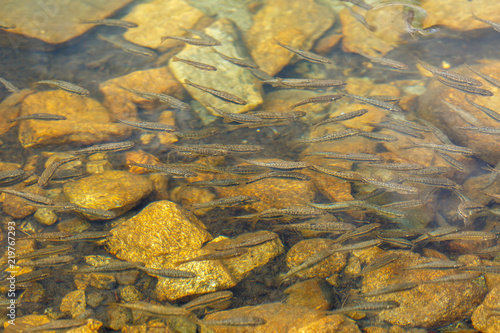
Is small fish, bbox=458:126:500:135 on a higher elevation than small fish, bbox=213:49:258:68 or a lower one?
lower

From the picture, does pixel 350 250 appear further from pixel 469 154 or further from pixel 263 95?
pixel 263 95

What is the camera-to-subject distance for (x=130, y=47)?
28.1 feet

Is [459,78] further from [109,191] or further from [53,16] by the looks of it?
[53,16]

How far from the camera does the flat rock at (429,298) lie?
4176 mm

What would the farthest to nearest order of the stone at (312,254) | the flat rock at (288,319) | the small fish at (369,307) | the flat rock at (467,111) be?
the flat rock at (467,111)
the stone at (312,254)
the small fish at (369,307)
the flat rock at (288,319)

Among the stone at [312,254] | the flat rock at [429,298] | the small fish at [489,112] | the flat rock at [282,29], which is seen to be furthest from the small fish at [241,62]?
the flat rock at [429,298]

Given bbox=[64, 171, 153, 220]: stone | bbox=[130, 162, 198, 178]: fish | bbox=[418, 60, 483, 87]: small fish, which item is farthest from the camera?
bbox=[418, 60, 483, 87]: small fish

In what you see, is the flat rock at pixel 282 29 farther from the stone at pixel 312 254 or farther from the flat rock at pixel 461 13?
the stone at pixel 312 254

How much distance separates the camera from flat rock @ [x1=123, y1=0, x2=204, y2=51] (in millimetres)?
9412

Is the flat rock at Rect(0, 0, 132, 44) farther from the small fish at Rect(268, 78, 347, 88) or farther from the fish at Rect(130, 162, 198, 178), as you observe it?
the small fish at Rect(268, 78, 347, 88)

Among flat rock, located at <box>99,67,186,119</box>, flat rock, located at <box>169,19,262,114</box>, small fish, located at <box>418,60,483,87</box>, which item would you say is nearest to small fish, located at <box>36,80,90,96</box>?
flat rock, located at <box>99,67,186,119</box>

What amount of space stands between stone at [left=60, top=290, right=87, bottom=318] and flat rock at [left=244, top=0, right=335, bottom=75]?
7100 mm

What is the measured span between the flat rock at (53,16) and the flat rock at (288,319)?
938 centimetres

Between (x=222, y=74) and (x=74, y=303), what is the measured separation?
6.43 metres
